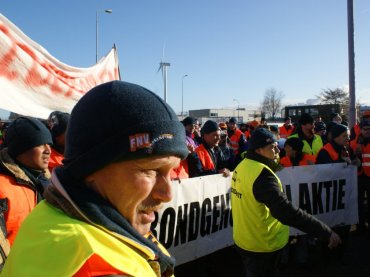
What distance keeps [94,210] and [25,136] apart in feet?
7.24

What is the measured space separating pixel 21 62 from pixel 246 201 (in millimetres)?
2501

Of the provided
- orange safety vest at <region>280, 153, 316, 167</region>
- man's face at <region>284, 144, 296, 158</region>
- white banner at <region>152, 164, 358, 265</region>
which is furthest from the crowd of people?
man's face at <region>284, 144, 296, 158</region>

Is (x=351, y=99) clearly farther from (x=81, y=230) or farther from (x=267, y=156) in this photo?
(x=81, y=230)

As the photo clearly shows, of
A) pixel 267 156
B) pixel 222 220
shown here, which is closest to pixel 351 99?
pixel 222 220

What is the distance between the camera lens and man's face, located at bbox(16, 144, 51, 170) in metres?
2.81

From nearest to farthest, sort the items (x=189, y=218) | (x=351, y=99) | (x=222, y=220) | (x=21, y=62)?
(x=21, y=62) → (x=189, y=218) → (x=222, y=220) → (x=351, y=99)

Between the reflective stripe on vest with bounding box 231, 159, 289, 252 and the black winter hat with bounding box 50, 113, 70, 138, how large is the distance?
1.89 meters

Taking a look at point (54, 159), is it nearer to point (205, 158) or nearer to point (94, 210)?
point (205, 158)

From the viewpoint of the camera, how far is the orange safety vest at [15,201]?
2322mm

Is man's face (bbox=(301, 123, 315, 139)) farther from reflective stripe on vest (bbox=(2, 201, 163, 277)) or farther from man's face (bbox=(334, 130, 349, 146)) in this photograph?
reflective stripe on vest (bbox=(2, 201, 163, 277))

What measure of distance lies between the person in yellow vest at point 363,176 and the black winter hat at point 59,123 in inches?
223

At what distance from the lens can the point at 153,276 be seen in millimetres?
856

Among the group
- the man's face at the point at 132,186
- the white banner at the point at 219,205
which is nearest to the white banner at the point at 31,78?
the white banner at the point at 219,205

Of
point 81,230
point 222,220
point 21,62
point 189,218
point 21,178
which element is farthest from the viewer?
point 222,220
